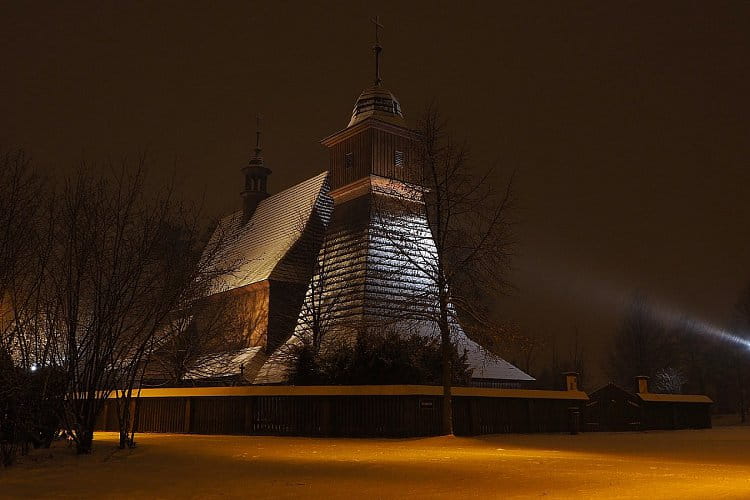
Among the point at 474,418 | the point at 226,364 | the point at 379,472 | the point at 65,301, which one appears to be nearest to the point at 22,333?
the point at 65,301

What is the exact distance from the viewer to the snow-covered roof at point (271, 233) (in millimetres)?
37625

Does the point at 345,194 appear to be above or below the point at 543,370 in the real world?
above

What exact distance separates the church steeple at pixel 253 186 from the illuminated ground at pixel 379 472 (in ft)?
108

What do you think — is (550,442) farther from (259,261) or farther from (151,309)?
(259,261)

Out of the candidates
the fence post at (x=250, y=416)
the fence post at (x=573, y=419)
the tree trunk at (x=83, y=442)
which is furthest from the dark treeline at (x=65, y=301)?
the fence post at (x=573, y=419)

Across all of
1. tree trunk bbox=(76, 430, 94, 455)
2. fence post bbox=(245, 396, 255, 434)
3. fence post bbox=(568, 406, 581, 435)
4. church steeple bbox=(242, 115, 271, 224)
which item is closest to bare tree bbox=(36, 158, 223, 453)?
tree trunk bbox=(76, 430, 94, 455)

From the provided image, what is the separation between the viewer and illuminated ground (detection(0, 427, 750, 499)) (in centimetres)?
788

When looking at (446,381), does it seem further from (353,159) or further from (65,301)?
(353,159)

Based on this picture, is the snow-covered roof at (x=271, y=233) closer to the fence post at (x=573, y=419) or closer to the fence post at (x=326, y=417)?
the fence post at (x=326, y=417)

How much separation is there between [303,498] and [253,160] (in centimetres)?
4529

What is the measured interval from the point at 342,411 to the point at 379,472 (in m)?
9.61

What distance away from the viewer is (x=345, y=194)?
3634 cm

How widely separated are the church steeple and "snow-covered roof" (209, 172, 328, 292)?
1.86 m

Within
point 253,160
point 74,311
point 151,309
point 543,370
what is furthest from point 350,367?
point 543,370
